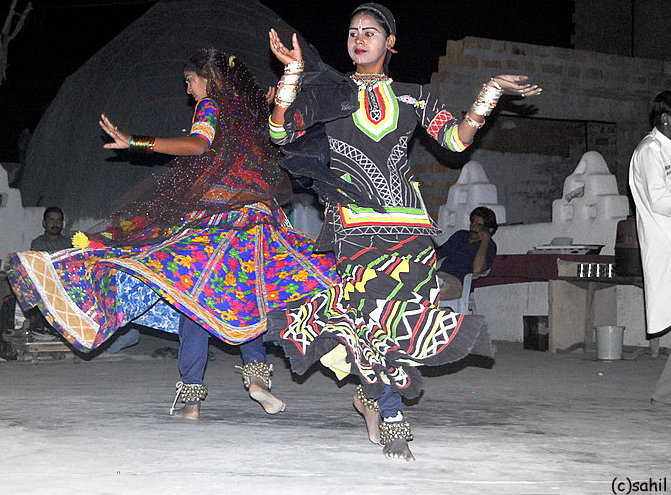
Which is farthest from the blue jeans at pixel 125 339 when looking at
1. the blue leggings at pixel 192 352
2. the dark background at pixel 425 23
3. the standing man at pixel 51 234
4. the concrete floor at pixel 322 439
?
the dark background at pixel 425 23

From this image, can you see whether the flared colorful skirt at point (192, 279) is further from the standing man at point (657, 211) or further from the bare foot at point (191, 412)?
the standing man at point (657, 211)

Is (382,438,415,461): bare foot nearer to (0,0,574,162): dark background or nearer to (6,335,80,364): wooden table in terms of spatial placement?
(6,335,80,364): wooden table

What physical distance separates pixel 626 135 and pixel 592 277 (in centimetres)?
879

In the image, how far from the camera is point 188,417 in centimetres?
507

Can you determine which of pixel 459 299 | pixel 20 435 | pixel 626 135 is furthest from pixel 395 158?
pixel 626 135

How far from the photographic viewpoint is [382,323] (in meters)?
4.13

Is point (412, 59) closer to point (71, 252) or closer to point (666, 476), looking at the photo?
point (71, 252)

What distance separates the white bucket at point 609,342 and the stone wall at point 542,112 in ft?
12.8

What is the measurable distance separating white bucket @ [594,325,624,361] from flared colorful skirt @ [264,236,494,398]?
5236 millimetres

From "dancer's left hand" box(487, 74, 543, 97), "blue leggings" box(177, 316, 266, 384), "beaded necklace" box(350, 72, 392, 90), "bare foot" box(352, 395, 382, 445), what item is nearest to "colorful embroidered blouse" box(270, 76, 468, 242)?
"beaded necklace" box(350, 72, 392, 90)

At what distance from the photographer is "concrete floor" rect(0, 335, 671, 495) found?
11.3 ft

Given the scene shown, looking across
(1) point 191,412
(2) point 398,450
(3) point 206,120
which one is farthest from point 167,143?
(2) point 398,450

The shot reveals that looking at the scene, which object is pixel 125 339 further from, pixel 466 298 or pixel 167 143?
pixel 167 143

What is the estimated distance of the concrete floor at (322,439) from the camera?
3.45 meters
